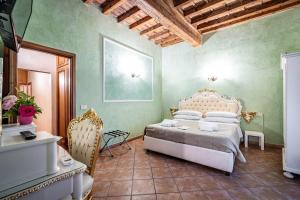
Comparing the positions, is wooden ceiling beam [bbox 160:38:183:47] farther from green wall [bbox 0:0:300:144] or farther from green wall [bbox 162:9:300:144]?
green wall [bbox 162:9:300:144]

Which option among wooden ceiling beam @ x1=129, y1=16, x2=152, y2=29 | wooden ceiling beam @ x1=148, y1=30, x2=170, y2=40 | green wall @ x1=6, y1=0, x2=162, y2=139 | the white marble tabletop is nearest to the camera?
the white marble tabletop

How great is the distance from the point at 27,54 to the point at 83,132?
3.64 metres

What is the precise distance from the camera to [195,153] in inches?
108

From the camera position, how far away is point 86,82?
330 cm

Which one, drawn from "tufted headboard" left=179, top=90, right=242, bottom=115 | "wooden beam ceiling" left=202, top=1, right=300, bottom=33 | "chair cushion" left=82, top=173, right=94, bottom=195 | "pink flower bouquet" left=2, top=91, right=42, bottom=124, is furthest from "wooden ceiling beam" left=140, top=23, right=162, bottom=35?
"chair cushion" left=82, top=173, right=94, bottom=195

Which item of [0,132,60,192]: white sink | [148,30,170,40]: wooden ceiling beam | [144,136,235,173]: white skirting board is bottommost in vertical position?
[144,136,235,173]: white skirting board

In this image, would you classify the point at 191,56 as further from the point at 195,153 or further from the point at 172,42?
the point at 195,153

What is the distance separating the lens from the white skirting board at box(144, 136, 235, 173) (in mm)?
2420

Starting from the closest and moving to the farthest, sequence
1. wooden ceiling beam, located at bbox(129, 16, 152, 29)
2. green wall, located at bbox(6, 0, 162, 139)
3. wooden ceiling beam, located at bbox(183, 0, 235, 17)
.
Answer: green wall, located at bbox(6, 0, 162, 139) → wooden ceiling beam, located at bbox(183, 0, 235, 17) → wooden ceiling beam, located at bbox(129, 16, 152, 29)

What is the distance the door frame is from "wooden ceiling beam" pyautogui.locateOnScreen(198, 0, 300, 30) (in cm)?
369

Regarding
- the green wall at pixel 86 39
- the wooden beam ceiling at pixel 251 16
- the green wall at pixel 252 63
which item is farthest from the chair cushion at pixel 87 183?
the wooden beam ceiling at pixel 251 16

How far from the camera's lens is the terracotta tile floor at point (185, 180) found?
1.96 m

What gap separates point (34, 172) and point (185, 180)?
2057mm

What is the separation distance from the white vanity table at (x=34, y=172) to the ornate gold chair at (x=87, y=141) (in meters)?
0.40
